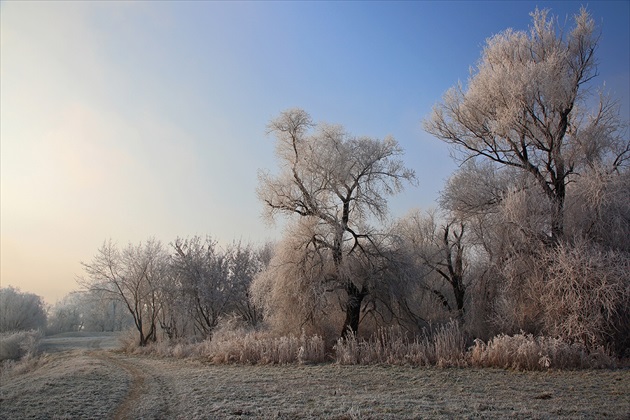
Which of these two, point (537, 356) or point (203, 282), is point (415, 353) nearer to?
point (537, 356)

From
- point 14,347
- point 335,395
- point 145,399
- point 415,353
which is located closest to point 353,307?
point 415,353

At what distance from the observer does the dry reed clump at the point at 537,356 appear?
1191 centimetres

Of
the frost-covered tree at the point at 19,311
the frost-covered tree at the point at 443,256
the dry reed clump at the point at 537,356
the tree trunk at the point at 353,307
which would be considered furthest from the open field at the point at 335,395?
the frost-covered tree at the point at 19,311

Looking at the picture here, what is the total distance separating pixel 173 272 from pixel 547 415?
27.8 meters

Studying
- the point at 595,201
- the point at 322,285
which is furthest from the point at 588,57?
the point at 322,285

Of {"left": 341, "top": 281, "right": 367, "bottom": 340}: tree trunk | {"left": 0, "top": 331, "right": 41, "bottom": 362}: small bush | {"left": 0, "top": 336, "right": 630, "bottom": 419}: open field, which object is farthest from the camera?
{"left": 0, "top": 331, "right": 41, "bottom": 362}: small bush

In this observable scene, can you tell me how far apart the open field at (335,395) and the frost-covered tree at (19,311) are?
4266cm

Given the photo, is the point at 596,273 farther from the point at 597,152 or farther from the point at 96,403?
the point at 96,403

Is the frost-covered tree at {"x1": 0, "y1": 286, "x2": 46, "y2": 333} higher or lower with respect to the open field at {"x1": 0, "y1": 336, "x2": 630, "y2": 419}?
higher

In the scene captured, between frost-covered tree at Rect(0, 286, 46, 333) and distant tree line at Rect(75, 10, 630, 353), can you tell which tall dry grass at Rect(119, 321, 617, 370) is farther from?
frost-covered tree at Rect(0, 286, 46, 333)

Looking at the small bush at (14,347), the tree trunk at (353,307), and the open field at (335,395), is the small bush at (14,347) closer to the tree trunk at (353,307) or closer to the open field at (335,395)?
the open field at (335,395)

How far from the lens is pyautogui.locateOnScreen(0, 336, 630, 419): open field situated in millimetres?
8109

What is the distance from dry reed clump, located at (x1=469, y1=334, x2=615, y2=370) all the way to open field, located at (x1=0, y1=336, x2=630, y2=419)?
23.2 inches

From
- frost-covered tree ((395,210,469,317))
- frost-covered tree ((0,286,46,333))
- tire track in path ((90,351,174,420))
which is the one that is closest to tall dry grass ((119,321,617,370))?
tire track in path ((90,351,174,420))
